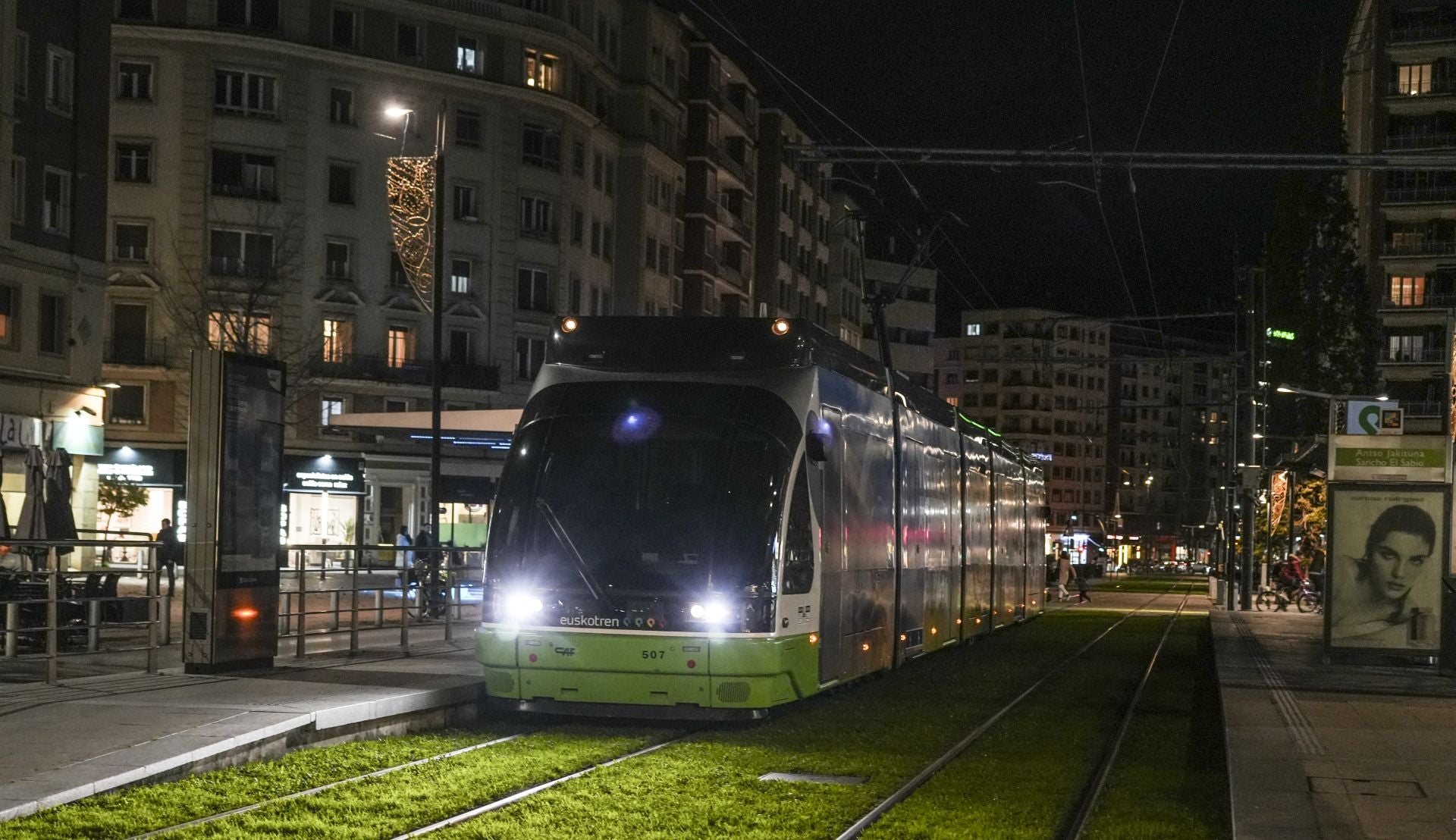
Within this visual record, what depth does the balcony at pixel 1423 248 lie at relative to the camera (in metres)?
95.4

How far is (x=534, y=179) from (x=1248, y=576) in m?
28.5

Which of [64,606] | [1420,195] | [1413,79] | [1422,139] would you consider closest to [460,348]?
[64,606]

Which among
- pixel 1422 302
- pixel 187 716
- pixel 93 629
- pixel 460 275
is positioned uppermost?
pixel 1422 302

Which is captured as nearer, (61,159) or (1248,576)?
(61,159)

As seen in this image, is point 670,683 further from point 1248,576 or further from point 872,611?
point 1248,576

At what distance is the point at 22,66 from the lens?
38625mm

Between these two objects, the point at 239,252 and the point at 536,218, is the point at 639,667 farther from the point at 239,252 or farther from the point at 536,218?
the point at 536,218

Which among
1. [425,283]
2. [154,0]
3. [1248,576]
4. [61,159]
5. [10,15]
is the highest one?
[154,0]

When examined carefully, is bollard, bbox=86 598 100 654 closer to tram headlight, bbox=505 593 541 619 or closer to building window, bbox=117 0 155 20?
tram headlight, bbox=505 593 541 619

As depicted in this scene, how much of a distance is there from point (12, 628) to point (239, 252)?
139 feet

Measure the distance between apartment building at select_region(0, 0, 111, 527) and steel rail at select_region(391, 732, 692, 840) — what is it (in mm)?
26913

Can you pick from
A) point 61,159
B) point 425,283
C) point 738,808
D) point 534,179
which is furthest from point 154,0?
point 738,808

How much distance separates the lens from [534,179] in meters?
64.8

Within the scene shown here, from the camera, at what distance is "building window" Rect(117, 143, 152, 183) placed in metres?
57.7
